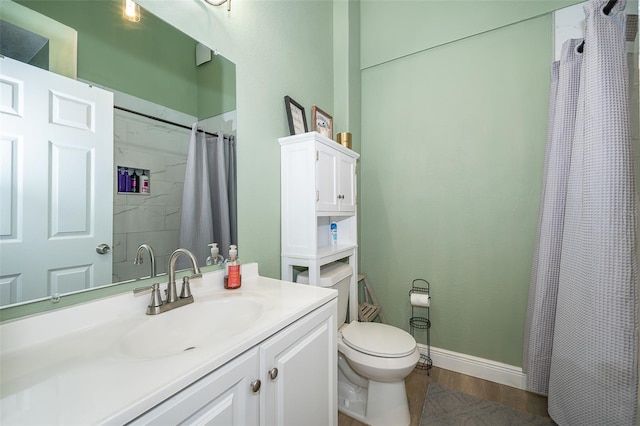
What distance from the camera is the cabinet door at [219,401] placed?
0.49m

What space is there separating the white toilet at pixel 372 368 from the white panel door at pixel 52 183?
1.01 meters

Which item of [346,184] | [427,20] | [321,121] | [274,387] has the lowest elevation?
[274,387]

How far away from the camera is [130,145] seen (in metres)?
0.88

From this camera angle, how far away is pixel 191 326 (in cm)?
87

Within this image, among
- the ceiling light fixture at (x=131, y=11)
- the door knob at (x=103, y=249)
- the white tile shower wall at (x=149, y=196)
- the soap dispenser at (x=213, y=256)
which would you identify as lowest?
the soap dispenser at (x=213, y=256)

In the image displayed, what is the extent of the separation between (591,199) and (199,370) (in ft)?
5.42

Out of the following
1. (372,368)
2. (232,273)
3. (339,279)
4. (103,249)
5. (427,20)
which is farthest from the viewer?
(427,20)

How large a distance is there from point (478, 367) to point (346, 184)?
5.26ft

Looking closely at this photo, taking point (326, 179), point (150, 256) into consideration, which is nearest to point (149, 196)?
point (150, 256)

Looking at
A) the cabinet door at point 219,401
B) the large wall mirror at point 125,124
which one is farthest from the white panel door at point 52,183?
the cabinet door at point 219,401

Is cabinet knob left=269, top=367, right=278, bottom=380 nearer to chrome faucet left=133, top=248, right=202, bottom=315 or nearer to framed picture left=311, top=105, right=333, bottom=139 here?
chrome faucet left=133, top=248, right=202, bottom=315

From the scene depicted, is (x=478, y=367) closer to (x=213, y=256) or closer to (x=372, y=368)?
(x=372, y=368)

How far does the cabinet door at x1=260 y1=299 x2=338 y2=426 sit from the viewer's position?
0.74 metres

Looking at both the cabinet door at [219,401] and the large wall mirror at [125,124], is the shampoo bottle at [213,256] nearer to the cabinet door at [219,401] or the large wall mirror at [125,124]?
the large wall mirror at [125,124]
